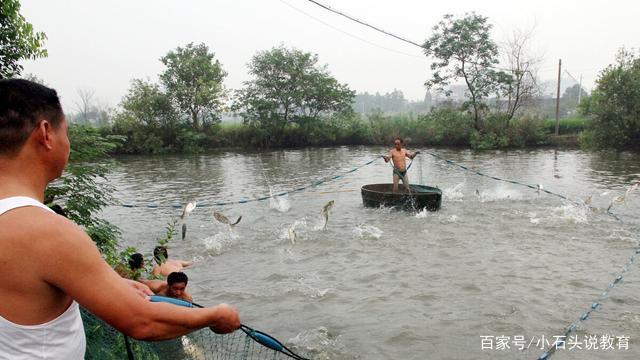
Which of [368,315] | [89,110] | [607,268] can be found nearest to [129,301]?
[368,315]

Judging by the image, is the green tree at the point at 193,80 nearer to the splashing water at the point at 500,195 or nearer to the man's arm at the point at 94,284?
the splashing water at the point at 500,195

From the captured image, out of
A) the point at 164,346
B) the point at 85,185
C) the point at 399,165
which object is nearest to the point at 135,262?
the point at 85,185

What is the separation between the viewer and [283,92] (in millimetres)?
40750

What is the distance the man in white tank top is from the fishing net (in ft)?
5.22

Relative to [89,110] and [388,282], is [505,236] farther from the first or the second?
[89,110]

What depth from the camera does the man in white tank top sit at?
1.28 meters

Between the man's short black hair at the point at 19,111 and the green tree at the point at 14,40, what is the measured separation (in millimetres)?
6425

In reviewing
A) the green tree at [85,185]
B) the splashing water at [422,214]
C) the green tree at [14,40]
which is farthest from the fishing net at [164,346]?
the splashing water at [422,214]

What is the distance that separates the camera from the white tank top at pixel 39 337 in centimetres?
133

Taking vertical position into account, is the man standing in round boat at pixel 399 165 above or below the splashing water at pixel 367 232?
above

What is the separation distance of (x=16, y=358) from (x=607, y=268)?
362 inches

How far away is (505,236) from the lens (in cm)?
1051

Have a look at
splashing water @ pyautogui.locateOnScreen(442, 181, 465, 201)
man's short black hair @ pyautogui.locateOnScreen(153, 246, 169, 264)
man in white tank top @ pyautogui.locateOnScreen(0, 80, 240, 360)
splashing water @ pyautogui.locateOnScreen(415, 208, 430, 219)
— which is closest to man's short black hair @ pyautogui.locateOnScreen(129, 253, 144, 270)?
man's short black hair @ pyautogui.locateOnScreen(153, 246, 169, 264)

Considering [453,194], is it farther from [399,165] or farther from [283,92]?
[283,92]
